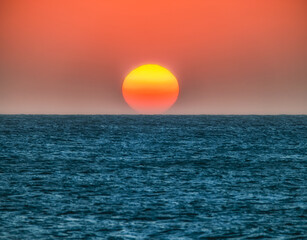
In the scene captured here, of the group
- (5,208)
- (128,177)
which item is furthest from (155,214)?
(128,177)

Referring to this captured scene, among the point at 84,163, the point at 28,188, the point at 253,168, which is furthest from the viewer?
the point at 84,163

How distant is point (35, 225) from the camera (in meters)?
25.7

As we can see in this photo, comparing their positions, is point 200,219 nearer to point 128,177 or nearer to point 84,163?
point 128,177

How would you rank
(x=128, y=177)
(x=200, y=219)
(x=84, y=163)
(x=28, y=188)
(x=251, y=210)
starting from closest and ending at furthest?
1. (x=200, y=219)
2. (x=251, y=210)
3. (x=28, y=188)
4. (x=128, y=177)
5. (x=84, y=163)

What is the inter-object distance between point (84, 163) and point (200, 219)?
90.1ft

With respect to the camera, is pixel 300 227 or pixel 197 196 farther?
pixel 197 196

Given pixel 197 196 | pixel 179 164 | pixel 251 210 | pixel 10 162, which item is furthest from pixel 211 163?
pixel 251 210

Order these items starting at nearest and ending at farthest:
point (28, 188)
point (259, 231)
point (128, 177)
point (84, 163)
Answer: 1. point (259, 231)
2. point (28, 188)
3. point (128, 177)
4. point (84, 163)

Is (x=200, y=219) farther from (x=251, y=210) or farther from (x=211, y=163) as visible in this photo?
(x=211, y=163)

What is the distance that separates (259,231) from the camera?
24.9 metres

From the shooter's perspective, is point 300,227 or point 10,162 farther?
point 10,162

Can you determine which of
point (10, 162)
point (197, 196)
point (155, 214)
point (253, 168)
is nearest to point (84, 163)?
point (10, 162)

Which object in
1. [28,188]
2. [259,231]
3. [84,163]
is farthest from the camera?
[84,163]

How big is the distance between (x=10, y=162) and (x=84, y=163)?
21.1ft
